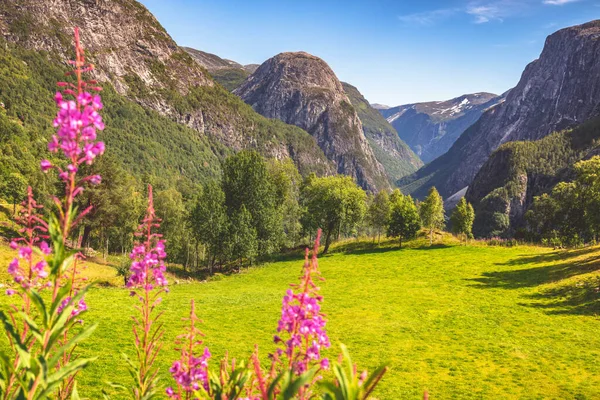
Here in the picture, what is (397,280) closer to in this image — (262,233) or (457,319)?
(457,319)

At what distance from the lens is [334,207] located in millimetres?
60375

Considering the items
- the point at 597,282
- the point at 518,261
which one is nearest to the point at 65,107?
the point at 597,282

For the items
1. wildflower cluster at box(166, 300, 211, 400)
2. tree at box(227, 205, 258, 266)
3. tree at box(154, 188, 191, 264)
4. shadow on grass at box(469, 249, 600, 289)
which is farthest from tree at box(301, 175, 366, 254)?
wildflower cluster at box(166, 300, 211, 400)

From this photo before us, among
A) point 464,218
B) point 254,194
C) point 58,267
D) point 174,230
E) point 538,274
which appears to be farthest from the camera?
point 174,230

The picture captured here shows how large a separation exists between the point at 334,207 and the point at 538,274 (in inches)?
1194

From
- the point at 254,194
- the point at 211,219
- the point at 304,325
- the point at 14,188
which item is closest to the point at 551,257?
the point at 254,194

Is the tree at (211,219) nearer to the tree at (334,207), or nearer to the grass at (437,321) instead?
the grass at (437,321)

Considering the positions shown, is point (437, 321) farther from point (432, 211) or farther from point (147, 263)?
point (432, 211)

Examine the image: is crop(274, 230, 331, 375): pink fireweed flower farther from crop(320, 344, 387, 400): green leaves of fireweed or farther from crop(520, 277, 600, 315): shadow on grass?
crop(520, 277, 600, 315): shadow on grass

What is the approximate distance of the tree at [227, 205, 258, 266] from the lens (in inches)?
2016

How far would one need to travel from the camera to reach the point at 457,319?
28.3 m

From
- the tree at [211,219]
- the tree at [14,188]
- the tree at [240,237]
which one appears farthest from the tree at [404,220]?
the tree at [14,188]

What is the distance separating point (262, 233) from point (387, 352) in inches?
1501

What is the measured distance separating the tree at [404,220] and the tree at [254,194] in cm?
2025
